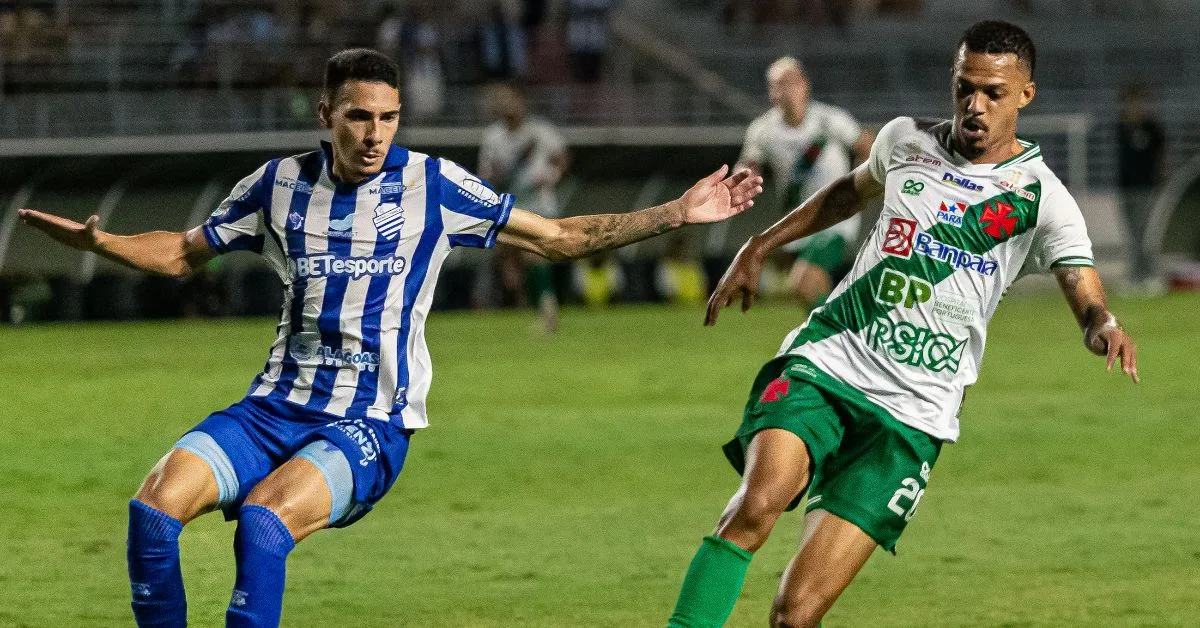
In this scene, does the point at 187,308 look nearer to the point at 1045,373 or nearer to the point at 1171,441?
the point at 1045,373

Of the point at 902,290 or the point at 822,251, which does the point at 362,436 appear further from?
the point at 822,251

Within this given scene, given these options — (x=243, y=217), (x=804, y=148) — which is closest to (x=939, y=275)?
(x=243, y=217)

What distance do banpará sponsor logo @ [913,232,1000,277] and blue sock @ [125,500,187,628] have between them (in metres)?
2.47

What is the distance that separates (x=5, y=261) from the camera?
21.2m

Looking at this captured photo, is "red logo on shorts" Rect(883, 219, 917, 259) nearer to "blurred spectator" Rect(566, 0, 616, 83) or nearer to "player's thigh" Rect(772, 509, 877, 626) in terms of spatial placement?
"player's thigh" Rect(772, 509, 877, 626)

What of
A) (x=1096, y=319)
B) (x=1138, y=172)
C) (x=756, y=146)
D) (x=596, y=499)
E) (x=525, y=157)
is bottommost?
(x=1138, y=172)

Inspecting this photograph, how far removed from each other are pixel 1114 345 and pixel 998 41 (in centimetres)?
107

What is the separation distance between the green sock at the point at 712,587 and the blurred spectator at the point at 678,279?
19.4 m

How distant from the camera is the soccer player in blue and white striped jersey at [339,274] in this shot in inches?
205

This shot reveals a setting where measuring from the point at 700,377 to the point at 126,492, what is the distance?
20.1 feet

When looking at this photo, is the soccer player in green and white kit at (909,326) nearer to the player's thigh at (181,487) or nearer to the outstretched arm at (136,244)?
the player's thigh at (181,487)

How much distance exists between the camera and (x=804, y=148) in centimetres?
1431

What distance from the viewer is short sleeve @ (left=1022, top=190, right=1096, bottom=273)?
5.55 m

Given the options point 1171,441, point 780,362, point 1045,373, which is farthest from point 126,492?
point 1045,373
